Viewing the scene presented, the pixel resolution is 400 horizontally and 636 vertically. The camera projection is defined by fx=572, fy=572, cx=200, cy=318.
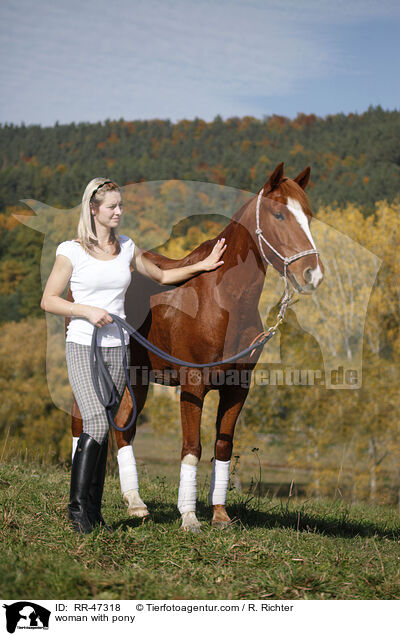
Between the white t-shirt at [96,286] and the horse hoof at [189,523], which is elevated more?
the white t-shirt at [96,286]

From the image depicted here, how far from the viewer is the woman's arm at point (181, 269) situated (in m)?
4.52

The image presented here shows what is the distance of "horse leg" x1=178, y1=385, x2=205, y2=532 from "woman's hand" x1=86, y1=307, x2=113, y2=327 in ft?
3.40

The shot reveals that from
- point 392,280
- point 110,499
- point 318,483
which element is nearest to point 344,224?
point 392,280

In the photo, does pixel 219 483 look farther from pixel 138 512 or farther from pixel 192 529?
pixel 138 512

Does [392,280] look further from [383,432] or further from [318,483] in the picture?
[318,483]

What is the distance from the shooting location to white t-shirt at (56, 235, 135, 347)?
3.85 m

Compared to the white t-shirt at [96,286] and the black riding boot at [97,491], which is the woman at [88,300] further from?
the black riding boot at [97,491]

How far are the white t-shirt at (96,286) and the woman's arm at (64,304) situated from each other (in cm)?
5

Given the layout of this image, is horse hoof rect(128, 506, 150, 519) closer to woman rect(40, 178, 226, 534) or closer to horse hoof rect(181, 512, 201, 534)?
horse hoof rect(181, 512, 201, 534)

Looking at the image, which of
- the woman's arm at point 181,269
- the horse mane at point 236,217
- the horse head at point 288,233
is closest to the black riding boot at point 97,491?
the woman's arm at point 181,269

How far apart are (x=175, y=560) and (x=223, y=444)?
49.4 inches

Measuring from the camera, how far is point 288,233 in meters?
4.21
